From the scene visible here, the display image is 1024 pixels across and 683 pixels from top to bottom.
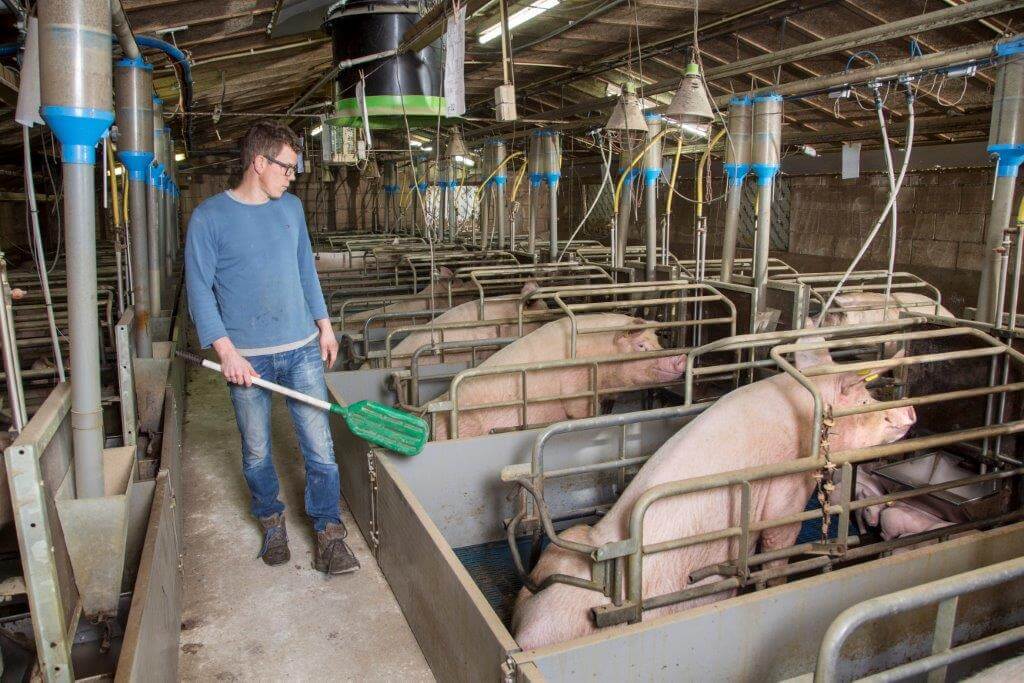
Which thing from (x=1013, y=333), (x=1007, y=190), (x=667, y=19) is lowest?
(x=1013, y=333)

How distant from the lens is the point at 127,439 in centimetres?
367

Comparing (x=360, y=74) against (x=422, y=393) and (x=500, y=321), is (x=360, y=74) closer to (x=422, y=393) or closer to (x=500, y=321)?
(x=500, y=321)

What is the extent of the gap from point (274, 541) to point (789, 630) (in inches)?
96.5

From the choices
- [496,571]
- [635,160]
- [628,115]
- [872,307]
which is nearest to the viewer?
[496,571]

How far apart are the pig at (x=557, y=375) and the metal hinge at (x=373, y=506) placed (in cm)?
75

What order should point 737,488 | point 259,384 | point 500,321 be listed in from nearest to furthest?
1. point 737,488
2. point 259,384
3. point 500,321

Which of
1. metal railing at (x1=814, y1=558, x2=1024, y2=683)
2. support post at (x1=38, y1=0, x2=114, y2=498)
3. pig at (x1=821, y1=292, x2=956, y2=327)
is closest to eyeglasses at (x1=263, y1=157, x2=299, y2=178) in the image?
support post at (x1=38, y1=0, x2=114, y2=498)

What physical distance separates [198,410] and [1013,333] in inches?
229

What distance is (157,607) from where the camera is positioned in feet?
7.22

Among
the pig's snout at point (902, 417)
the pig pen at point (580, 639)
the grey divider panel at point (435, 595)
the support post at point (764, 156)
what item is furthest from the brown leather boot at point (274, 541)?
the support post at point (764, 156)

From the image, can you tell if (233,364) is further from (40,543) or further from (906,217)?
(906,217)

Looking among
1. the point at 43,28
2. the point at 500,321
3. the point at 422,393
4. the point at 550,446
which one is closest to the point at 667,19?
the point at 500,321

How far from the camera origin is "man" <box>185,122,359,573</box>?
3193 millimetres

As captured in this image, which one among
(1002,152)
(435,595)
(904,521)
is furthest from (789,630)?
(1002,152)
